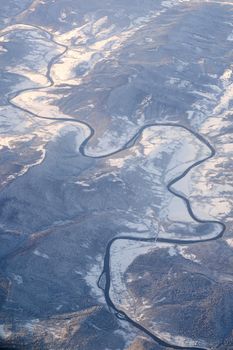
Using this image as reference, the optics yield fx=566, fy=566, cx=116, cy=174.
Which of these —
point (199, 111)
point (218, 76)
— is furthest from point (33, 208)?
point (218, 76)

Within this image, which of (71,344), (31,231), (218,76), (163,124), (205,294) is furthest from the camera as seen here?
(218,76)

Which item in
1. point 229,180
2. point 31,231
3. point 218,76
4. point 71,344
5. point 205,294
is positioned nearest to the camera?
point 71,344

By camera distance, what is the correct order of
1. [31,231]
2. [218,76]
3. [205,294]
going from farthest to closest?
[218,76] < [31,231] < [205,294]

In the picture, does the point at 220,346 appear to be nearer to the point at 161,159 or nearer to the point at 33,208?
the point at 33,208

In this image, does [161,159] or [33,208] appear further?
[161,159]

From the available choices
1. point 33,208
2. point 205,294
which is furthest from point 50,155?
point 205,294

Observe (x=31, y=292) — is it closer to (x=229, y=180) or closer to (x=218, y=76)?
(x=229, y=180)
